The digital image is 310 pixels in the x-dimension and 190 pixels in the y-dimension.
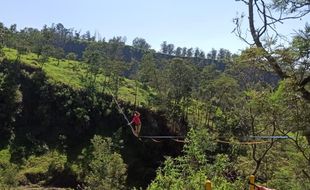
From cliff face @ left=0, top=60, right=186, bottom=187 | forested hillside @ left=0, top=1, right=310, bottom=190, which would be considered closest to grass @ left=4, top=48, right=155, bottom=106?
forested hillside @ left=0, top=1, right=310, bottom=190

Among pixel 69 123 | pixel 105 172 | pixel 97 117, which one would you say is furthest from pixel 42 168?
pixel 105 172

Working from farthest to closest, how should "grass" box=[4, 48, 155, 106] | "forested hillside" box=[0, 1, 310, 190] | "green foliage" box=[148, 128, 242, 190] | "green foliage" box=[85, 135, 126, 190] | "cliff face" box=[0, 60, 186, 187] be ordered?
"grass" box=[4, 48, 155, 106] → "cliff face" box=[0, 60, 186, 187] → "forested hillside" box=[0, 1, 310, 190] → "green foliage" box=[85, 135, 126, 190] → "green foliage" box=[148, 128, 242, 190]

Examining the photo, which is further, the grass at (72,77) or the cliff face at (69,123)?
the grass at (72,77)

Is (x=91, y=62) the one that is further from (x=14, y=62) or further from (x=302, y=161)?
(x=302, y=161)

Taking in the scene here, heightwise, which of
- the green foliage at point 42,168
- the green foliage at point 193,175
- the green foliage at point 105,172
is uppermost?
the green foliage at point 193,175

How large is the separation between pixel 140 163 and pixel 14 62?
32.1 meters

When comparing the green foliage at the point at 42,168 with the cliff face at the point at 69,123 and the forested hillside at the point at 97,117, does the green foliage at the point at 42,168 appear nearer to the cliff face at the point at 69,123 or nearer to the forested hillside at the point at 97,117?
the forested hillside at the point at 97,117

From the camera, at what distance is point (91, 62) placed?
95.2 metres

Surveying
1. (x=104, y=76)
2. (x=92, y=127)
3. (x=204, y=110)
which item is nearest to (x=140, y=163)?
(x=92, y=127)

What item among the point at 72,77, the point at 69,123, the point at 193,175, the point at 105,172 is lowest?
the point at 105,172

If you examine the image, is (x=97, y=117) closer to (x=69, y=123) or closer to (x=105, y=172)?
(x=69, y=123)

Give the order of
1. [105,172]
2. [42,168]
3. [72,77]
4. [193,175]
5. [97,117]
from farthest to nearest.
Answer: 1. [72,77]
2. [97,117]
3. [42,168]
4. [105,172]
5. [193,175]

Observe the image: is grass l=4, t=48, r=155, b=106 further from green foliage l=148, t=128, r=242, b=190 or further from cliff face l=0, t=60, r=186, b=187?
green foliage l=148, t=128, r=242, b=190

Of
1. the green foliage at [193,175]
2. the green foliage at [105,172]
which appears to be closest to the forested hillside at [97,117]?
the green foliage at [105,172]
